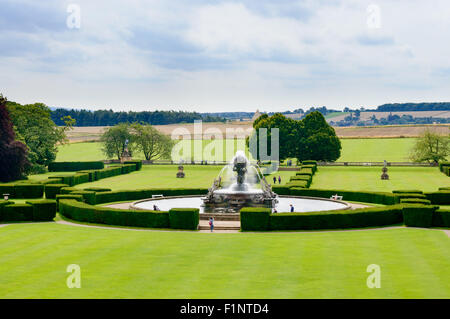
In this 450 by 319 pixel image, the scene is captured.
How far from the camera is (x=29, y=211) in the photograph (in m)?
42.7

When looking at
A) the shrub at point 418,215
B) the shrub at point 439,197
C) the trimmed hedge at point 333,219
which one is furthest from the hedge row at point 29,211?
the shrub at point 439,197

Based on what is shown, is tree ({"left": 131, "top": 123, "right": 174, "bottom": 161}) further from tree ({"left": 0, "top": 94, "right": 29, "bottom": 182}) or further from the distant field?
tree ({"left": 0, "top": 94, "right": 29, "bottom": 182})

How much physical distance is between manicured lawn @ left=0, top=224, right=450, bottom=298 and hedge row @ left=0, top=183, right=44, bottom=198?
1035 inches

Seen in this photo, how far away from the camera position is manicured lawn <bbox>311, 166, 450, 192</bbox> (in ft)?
226

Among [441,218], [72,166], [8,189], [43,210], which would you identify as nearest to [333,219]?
[441,218]

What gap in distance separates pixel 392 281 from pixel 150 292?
9.58m

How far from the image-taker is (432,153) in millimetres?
97500

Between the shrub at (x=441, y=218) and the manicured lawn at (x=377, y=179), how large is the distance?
28.0 meters

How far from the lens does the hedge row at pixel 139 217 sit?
37.8m

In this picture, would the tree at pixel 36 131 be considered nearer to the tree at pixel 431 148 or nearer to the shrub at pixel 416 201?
the tree at pixel 431 148

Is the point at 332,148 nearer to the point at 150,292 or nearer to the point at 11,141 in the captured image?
the point at 11,141

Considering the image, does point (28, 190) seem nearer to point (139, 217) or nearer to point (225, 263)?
point (139, 217)

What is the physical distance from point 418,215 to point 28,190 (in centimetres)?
4280
